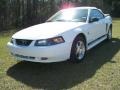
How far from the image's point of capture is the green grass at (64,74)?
5.68 m

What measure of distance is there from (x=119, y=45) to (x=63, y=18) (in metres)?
2.50

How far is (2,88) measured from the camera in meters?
5.59

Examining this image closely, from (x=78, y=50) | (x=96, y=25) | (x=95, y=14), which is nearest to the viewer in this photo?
(x=78, y=50)

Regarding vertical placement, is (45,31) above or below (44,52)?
above

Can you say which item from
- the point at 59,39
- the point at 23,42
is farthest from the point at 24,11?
the point at 59,39

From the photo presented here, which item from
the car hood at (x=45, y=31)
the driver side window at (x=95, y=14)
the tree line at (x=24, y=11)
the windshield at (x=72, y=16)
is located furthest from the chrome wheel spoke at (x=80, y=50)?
the tree line at (x=24, y=11)

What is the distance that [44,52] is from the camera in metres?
6.25

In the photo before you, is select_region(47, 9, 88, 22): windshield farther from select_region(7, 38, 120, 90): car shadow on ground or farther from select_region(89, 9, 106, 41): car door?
select_region(7, 38, 120, 90): car shadow on ground

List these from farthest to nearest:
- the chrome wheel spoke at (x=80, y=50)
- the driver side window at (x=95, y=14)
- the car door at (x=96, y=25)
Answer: the driver side window at (x=95, y=14)
the car door at (x=96, y=25)
the chrome wheel spoke at (x=80, y=50)

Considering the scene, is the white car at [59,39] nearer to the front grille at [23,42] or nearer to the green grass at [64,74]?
the front grille at [23,42]

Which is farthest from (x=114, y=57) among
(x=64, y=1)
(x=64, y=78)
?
(x=64, y=1)

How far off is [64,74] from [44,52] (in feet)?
2.28

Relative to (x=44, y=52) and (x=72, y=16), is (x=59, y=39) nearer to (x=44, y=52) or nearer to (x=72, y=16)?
(x=44, y=52)

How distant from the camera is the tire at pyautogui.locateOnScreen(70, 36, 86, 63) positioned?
22.6 feet
